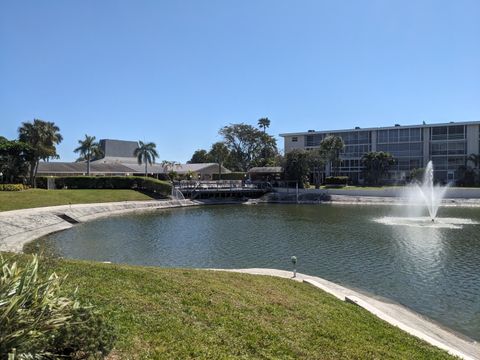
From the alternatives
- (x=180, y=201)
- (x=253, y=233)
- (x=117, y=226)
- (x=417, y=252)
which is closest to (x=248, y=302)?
(x=417, y=252)

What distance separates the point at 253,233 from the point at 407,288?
15.9 meters

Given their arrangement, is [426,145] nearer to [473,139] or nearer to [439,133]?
[439,133]

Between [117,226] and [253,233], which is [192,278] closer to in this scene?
[253,233]

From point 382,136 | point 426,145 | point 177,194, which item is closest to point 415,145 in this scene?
point 426,145

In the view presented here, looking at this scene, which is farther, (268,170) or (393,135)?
(393,135)

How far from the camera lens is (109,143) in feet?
370

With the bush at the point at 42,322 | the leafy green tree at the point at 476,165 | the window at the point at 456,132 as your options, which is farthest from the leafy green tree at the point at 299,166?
the bush at the point at 42,322

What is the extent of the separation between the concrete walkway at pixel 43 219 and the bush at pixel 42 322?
19383 millimetres

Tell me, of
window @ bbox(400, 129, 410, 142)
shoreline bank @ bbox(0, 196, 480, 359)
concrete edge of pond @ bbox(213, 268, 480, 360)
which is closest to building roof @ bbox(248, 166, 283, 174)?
shoreline bank @ bbox(0, 196, 480, 359)

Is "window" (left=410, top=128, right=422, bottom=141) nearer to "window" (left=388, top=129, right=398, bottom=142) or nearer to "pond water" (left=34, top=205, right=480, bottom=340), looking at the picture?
"window" (left=388, top=129, right=398, bottom=142)

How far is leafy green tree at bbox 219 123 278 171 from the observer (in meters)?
109

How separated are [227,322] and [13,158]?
191 feet

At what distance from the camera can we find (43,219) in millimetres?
33281

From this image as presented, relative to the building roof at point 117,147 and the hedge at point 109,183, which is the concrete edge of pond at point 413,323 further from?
the building roof at point 117,147
